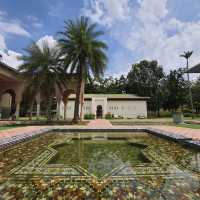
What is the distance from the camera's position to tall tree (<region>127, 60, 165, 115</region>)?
44.2m

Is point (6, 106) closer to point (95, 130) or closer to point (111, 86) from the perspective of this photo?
point (95, 130)

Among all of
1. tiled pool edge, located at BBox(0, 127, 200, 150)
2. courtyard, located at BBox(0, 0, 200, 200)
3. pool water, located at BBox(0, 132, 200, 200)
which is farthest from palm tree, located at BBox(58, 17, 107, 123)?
pool water, located at BBox(0, 132, 200, 200)

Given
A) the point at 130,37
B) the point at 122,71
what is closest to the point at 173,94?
the point at 122,71

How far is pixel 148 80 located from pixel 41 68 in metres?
34.4

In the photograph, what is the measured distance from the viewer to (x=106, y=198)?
280 cm

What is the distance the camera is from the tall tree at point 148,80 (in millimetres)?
44188

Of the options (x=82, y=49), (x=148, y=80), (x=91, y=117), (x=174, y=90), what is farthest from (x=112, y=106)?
(x=174, y=90)

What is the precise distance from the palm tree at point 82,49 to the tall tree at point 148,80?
29.2 metres

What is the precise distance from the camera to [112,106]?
34031 millimetres

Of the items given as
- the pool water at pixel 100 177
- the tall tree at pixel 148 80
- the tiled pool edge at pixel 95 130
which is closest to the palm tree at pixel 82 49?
the tiled pool edge at pixel 95 130

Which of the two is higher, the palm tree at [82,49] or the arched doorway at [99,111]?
the palm tree at [82,49]

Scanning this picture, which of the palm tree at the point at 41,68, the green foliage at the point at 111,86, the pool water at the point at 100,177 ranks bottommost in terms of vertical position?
the pool water at the point at 100,177

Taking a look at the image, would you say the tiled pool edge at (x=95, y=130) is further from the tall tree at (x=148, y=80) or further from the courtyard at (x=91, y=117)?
the tall tree at (x=148, y=80)

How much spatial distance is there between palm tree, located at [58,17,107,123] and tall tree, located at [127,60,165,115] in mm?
29202
